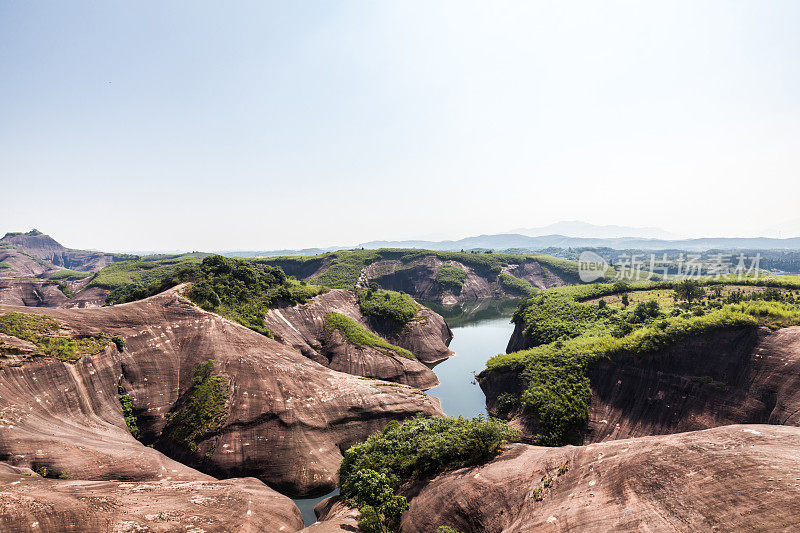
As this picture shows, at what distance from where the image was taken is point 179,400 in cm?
3150

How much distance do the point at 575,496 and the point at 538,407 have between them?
61.8 feet

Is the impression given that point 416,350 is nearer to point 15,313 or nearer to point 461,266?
point 15,313

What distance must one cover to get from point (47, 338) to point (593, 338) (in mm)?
53264

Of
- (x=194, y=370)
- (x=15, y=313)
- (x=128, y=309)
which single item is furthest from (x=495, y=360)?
(x=15, y=313)

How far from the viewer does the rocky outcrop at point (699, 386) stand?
23922 mm

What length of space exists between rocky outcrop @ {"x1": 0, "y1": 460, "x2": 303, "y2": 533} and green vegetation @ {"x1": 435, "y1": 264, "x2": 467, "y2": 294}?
Answer: 113731 millimetres

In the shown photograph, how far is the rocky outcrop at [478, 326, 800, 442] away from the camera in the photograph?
78.5 feet

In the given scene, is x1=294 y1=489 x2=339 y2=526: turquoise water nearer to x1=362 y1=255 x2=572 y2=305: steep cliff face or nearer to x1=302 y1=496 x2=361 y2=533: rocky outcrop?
x1=302 y1=496 x2=361 y2=533: rocky outcrop

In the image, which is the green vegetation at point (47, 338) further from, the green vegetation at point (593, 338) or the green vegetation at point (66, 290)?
the green vegetation at point (66, 290)

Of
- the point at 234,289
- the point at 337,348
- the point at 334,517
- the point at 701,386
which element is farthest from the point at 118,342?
the point at 701,386

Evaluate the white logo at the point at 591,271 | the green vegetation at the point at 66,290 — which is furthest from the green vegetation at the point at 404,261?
the green vegetation at the point at 66,290

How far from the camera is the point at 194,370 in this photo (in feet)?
108

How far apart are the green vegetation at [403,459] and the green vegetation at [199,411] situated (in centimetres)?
1387

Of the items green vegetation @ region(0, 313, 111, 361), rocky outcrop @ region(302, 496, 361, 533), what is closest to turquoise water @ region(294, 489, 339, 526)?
rocky outcrop @ region(302, 496, 361, 533)
